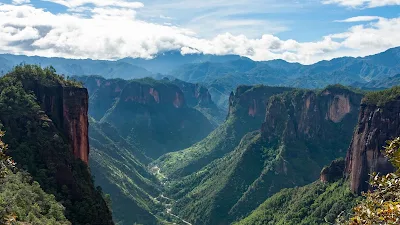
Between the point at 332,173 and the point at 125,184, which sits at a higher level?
the point at 332,173

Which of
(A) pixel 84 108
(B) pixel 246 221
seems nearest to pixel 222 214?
(B) pixel 246 221

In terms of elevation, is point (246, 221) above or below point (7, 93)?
below

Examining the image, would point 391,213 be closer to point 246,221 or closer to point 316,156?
point 246,221

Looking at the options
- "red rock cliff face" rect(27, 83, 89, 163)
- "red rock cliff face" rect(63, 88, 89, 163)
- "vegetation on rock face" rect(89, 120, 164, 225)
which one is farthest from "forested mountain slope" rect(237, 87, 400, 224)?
"red rock cliff face" rect(27, 83, 89, 163)

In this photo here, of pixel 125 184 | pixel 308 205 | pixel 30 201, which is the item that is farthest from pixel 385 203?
pixel 125 184

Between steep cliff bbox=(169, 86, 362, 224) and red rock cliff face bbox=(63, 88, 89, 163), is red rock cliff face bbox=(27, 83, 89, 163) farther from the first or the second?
steep cliff bbox=(169, 86, 362, 224)

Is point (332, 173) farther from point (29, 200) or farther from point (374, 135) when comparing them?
point (29, 200)
